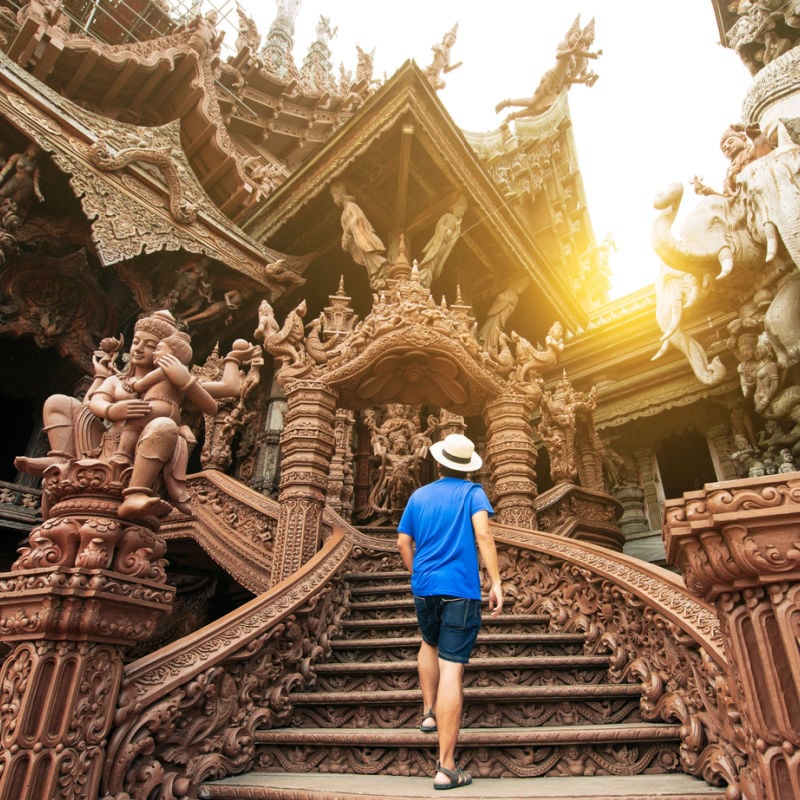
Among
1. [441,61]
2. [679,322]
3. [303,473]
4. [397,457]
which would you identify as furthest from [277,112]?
[303,473]

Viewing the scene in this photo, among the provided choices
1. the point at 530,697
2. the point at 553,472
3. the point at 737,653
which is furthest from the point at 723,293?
the point at 737,653

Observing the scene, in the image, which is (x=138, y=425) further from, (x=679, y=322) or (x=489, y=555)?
(x=679, y=322)

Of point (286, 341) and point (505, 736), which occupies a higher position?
point (286, 341)


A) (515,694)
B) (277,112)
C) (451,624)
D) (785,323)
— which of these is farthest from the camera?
(277,112)

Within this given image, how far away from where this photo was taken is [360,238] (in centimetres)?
870

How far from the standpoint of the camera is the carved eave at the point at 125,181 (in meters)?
7.23

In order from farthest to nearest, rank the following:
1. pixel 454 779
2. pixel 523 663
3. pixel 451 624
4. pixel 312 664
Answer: pixel 312 664
pixel 523 663
pixel 451 624
pixel 454 779

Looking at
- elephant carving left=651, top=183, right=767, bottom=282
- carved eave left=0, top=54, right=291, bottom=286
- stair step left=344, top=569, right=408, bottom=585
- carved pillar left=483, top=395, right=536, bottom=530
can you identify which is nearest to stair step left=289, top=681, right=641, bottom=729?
Result: stair step left=344, top=569, right=408, bottom=585

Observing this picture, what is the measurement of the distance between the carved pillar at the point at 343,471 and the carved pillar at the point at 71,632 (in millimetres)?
5877

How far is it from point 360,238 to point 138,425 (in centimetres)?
654

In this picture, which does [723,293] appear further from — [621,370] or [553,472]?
[553,472]

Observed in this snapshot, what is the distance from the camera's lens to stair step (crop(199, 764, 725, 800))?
6.78 ft

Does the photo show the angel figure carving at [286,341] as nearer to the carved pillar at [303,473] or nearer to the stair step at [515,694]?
the carved pillar at [303,473]

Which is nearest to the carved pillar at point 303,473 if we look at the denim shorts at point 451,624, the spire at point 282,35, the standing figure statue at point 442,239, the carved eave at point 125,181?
the denim shorts at point 451,624
